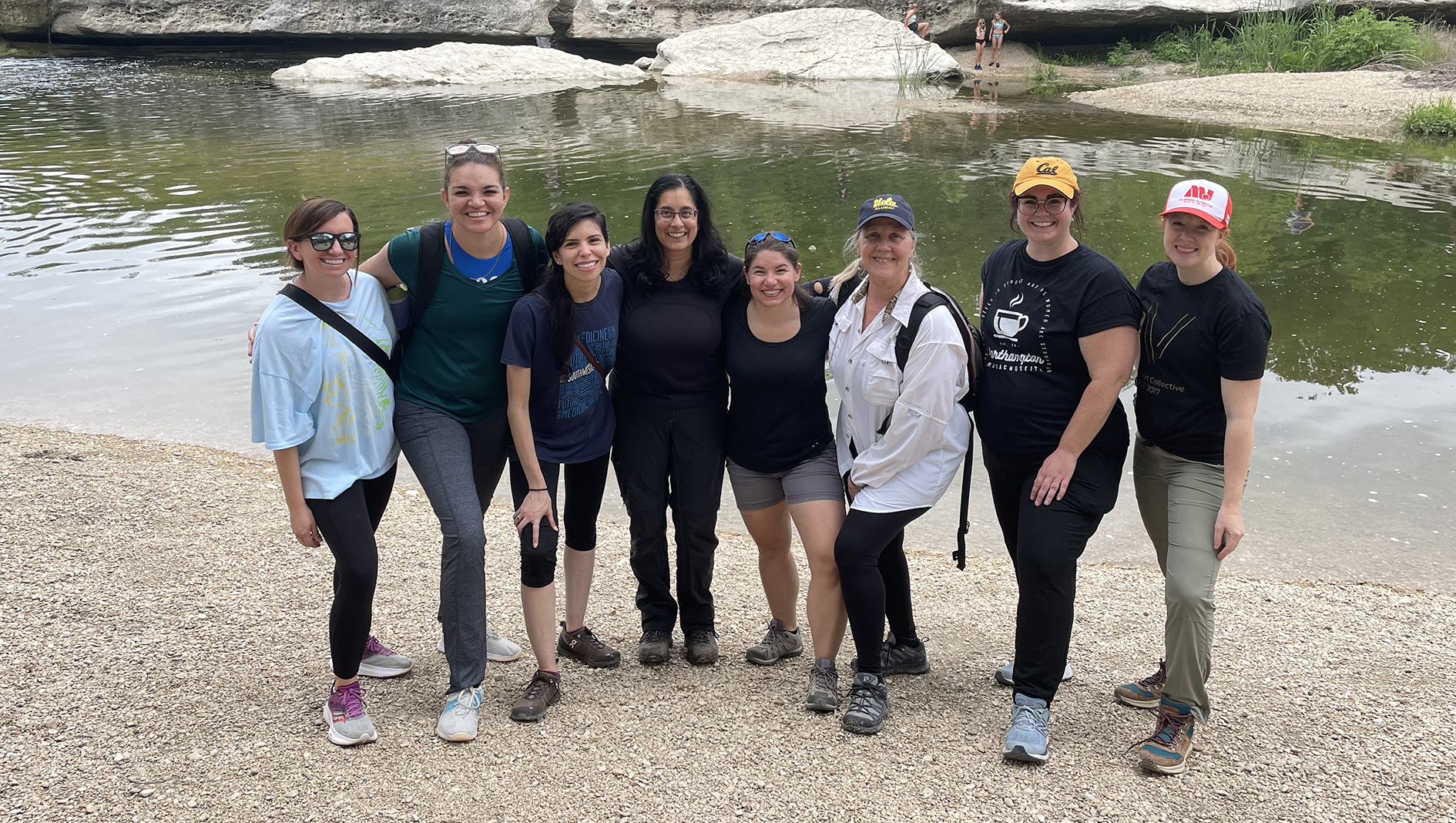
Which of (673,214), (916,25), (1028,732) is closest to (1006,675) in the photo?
(1028,732)

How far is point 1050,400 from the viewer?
145 inches

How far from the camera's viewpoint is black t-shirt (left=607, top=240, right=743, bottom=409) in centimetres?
412

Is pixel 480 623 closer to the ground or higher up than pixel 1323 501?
higher up

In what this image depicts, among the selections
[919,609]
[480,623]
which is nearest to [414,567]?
[480,623]

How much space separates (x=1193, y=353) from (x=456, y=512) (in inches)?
101

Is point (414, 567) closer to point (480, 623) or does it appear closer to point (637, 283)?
point (480, 623)

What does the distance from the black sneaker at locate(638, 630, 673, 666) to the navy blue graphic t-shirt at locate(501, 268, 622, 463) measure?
2.96 feet

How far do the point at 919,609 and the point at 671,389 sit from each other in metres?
1.87

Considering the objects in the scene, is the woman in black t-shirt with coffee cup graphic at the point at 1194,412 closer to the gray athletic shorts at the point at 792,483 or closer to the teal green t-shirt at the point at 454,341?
the gray athletic shorts at the point at 792,483

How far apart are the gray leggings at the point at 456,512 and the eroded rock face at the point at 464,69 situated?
28200 millimetres

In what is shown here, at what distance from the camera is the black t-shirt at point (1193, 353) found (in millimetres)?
3494

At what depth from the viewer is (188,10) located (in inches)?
1412

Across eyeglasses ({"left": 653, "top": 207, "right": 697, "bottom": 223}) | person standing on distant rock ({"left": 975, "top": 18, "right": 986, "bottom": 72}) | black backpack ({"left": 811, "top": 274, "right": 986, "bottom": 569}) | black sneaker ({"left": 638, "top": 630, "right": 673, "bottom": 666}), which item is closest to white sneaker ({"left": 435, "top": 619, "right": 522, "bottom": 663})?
black sneaker ({"left": 638, "top": 630, "right": 673, "bottom": 666})

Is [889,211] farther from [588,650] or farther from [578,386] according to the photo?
[588,650]
